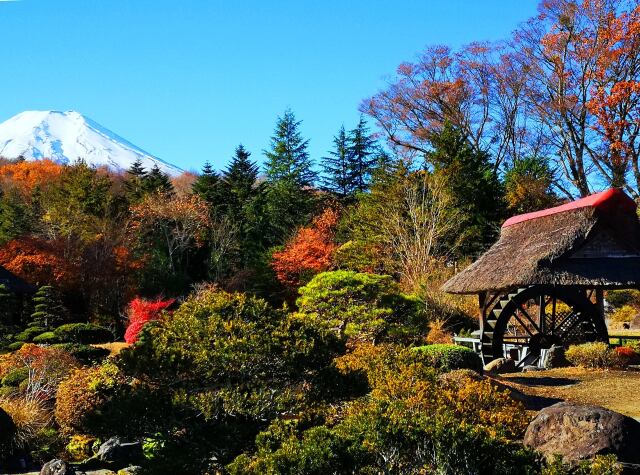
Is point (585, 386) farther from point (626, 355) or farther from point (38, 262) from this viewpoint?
point (38, 262)

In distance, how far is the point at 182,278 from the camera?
30312mm

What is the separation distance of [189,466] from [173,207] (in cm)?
2710

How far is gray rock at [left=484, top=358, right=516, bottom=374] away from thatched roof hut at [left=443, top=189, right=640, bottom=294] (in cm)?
174

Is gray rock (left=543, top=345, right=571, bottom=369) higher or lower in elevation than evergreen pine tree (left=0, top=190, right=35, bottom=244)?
lower

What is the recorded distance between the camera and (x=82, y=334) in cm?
2191

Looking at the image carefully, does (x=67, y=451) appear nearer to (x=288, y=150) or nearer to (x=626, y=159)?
(x=626, y=159)

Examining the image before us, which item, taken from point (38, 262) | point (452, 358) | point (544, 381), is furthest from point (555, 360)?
point (38, 262)

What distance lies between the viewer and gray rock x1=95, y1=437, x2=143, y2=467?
9930mm

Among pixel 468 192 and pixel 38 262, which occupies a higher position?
pixel 468 192

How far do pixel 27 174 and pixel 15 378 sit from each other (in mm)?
39621

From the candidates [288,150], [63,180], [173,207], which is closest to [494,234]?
[173,207]

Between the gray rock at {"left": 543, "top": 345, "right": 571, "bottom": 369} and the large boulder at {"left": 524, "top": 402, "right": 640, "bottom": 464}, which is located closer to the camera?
the large boulder at {"left": 524, "top": 402, "right": 640, "bottom": 464}

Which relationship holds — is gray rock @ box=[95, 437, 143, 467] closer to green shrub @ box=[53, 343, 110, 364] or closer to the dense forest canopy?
the dense forest canopy

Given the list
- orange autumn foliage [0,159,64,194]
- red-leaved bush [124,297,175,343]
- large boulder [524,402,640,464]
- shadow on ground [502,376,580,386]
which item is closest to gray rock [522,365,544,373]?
shadow on ground [502,376,580,386]
